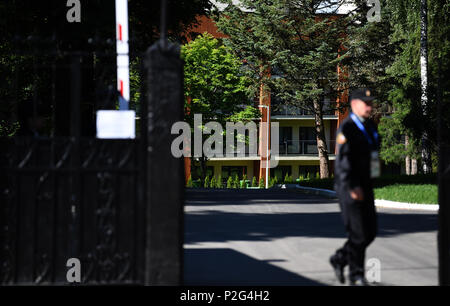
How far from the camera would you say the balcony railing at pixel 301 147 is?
6100cm

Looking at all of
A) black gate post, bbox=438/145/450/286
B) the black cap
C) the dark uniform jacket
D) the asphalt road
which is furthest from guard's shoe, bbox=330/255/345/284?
the black cap

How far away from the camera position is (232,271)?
8.20 metres

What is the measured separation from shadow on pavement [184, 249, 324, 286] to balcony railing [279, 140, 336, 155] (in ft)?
169

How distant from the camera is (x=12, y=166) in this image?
265 inches

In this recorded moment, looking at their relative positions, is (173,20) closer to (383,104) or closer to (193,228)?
(193,228)

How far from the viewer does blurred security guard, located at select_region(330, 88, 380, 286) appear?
6.92 metres

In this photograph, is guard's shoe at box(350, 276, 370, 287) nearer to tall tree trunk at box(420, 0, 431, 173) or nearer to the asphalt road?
the asphalt road

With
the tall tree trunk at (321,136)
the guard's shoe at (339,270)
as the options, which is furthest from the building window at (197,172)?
the guard's shoe at (339,270)

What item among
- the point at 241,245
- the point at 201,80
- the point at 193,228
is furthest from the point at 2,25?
the point at 201,80

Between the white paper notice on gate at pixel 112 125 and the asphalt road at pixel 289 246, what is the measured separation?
189 centimetres

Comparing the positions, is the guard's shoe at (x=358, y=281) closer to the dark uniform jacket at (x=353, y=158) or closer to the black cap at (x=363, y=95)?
the dark uniform jacket at (x=353, y=158)

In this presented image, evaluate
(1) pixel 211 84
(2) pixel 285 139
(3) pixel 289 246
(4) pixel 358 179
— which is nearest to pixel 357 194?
(4) pixel 358 179

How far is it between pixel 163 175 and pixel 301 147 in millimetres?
55338

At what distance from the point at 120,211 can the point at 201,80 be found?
44.5 meters
